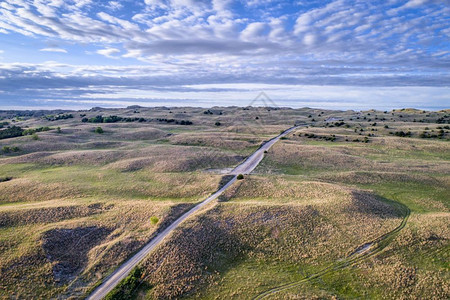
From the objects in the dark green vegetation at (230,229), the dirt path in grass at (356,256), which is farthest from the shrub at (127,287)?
the dirt path in grass at (356,256)

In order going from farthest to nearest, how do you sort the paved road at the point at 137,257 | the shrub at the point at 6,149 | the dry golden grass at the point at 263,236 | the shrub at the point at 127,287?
the shrub at the point at 6,149, the dry golden grass at the point at 263,236, the paved road at the point at 137,257, the shrub at the point at 127,287

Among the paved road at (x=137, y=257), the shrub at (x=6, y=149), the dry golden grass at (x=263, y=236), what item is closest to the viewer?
the paved road at (x=137, y=257)

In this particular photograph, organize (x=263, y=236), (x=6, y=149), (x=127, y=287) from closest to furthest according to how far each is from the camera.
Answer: (x=127, y=287) → (x=263, y=236) → (x=6, y=149)

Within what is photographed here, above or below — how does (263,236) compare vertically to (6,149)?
below

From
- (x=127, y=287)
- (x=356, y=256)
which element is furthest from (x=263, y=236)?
(x=127, y=287)

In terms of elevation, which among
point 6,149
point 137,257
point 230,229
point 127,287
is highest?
point 6,149

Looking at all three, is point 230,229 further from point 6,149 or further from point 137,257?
point 6,149

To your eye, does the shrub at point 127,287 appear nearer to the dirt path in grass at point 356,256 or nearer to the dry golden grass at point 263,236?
the dry golden grass at point 263,236

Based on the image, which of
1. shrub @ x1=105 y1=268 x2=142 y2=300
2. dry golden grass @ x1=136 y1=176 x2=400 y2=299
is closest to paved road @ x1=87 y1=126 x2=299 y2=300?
shrub @ x1=105 y1=268 x2=142 y2=300

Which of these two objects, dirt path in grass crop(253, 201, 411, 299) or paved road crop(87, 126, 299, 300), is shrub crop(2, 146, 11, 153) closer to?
paved road crop(87, 126, 299, 300)

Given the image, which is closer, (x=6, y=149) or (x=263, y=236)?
(x=263, y=236)
